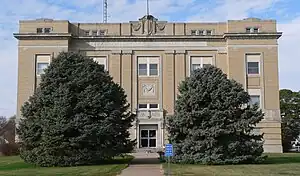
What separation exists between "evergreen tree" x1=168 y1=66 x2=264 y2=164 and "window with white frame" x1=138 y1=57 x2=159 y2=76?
88.0ft

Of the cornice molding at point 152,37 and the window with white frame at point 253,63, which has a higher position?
the cornice molding at point 152,37

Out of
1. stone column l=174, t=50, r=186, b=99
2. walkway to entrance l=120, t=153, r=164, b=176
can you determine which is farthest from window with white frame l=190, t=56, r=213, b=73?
walkway to entrance l=120, t=153, r=164, b=176

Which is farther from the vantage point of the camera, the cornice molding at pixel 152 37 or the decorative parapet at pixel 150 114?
the cornice molding at pixel 152 37

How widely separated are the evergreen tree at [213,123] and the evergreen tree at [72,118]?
4.58 metres

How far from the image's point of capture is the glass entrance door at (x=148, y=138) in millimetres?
59656

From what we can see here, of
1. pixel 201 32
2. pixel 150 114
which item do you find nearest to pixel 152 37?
pixel 201 32

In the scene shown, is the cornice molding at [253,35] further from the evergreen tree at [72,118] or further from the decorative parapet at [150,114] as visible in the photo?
the evergreen tree at [72,118]

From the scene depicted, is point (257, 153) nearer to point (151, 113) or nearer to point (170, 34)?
point (151, 113)

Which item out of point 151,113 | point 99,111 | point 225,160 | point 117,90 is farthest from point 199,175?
point 151,113

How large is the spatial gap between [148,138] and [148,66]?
31.3 feet

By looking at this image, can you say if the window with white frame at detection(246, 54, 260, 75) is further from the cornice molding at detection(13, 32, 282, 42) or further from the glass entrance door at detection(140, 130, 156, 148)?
the glass entrance door at detection(140, 130, 156, 148)

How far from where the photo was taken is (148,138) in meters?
59.8

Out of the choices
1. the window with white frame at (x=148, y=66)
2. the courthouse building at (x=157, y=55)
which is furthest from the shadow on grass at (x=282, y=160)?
the window with white frame at (x=148, y=66)

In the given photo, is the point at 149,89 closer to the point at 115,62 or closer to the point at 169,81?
the point at 169,81
